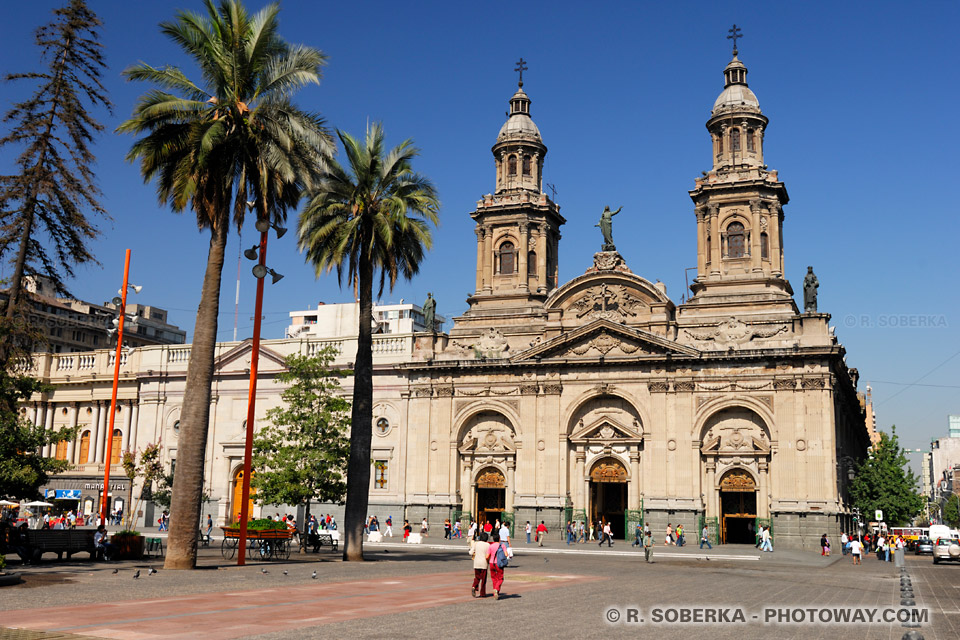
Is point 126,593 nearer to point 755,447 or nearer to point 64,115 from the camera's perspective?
point 64,115

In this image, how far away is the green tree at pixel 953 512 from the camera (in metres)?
170

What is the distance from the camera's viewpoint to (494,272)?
209 ft

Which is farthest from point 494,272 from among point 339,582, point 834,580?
point 339,582

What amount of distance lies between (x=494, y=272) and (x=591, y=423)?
13.5 metres

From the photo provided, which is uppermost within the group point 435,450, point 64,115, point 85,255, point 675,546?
point 64,115

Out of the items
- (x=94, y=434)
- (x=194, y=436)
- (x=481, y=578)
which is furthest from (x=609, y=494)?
(x=94, y=434)

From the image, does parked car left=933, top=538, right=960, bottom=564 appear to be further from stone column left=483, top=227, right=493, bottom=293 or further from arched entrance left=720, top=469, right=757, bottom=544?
stone column left=483, top=227, right=493, bottom=293

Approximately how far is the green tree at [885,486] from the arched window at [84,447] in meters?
56.1

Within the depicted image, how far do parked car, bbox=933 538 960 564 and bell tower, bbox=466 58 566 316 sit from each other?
2863 centimetres

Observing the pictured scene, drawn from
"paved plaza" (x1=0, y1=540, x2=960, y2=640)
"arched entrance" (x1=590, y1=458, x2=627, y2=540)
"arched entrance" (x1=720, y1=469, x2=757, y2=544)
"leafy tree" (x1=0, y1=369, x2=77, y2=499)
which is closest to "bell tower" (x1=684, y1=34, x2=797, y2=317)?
"arched entrance" (x1=720, y1=469, x2=757, y2=544)

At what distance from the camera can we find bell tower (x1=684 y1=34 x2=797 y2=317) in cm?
5619

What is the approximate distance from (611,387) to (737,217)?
13813 mm

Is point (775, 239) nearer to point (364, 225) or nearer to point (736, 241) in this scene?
point (736, 241)

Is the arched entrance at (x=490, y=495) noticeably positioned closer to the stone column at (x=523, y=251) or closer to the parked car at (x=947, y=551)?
the stone column at (x=523, y=251)
